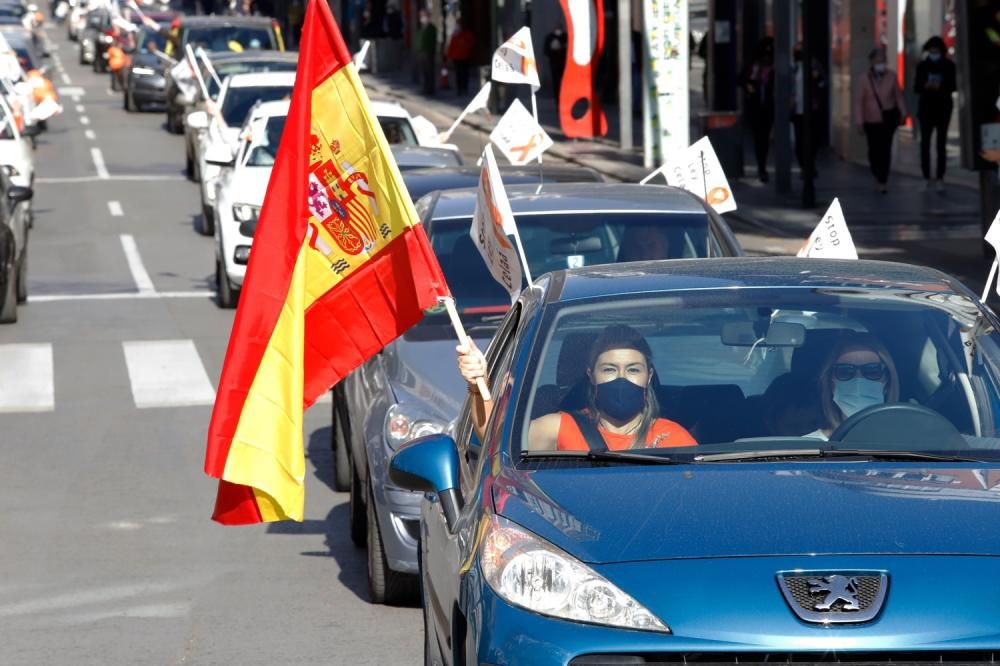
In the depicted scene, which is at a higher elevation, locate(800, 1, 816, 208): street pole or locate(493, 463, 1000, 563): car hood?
locate(493, 463, 1000, 563): car hood

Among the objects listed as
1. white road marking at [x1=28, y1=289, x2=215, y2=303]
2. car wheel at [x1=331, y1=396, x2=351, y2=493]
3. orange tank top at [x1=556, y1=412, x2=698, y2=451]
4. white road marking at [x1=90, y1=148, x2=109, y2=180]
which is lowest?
white road marking at [x1=90, y1=148, x2=109, y2=180]

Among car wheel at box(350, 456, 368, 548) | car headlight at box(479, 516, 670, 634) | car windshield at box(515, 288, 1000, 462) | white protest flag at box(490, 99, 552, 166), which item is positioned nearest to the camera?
car headlight at box(479, 516, 670, 634)

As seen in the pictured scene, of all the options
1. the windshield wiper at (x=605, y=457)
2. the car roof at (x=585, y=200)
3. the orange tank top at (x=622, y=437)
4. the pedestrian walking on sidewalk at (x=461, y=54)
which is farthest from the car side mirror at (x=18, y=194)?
the pedestrian walking on sidewalk at (x=461, y=54)

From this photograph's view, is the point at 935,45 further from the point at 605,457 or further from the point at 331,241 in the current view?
the point at 605,457

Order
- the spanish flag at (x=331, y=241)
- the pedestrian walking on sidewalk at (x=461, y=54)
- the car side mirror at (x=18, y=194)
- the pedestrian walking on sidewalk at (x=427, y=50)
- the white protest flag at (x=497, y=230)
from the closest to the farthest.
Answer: the spanish flag at (x=331, y=241), the white protest flag at (x=497, y=230), the car side mirror at (x=18, y=194), the pedestrian walking on sidewalk at (x=461, y=54), the pedestrian walking on sidewalk at (x=427, y=50)

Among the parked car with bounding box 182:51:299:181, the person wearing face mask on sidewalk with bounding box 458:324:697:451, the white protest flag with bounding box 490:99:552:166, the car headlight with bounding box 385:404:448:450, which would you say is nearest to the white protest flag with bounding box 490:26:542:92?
the white protest flag with bounding box 490:99:552:166

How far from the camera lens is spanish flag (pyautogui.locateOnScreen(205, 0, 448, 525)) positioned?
6988mm

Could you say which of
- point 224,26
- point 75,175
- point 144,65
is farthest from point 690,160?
point 144,65

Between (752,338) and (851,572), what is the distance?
148 centimetres

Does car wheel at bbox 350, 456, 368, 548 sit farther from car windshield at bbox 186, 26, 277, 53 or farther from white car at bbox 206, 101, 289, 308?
car windshield at bbox 186, 26, 277, 53

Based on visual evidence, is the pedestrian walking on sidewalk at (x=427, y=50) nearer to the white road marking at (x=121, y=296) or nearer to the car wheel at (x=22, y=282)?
the white road marking at (x=121, y=296)

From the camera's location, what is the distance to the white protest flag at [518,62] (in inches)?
633

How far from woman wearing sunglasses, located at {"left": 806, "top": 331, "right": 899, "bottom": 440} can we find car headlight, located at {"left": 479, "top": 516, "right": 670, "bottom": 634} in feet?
4.16

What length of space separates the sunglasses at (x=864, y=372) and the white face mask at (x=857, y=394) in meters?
0.01
